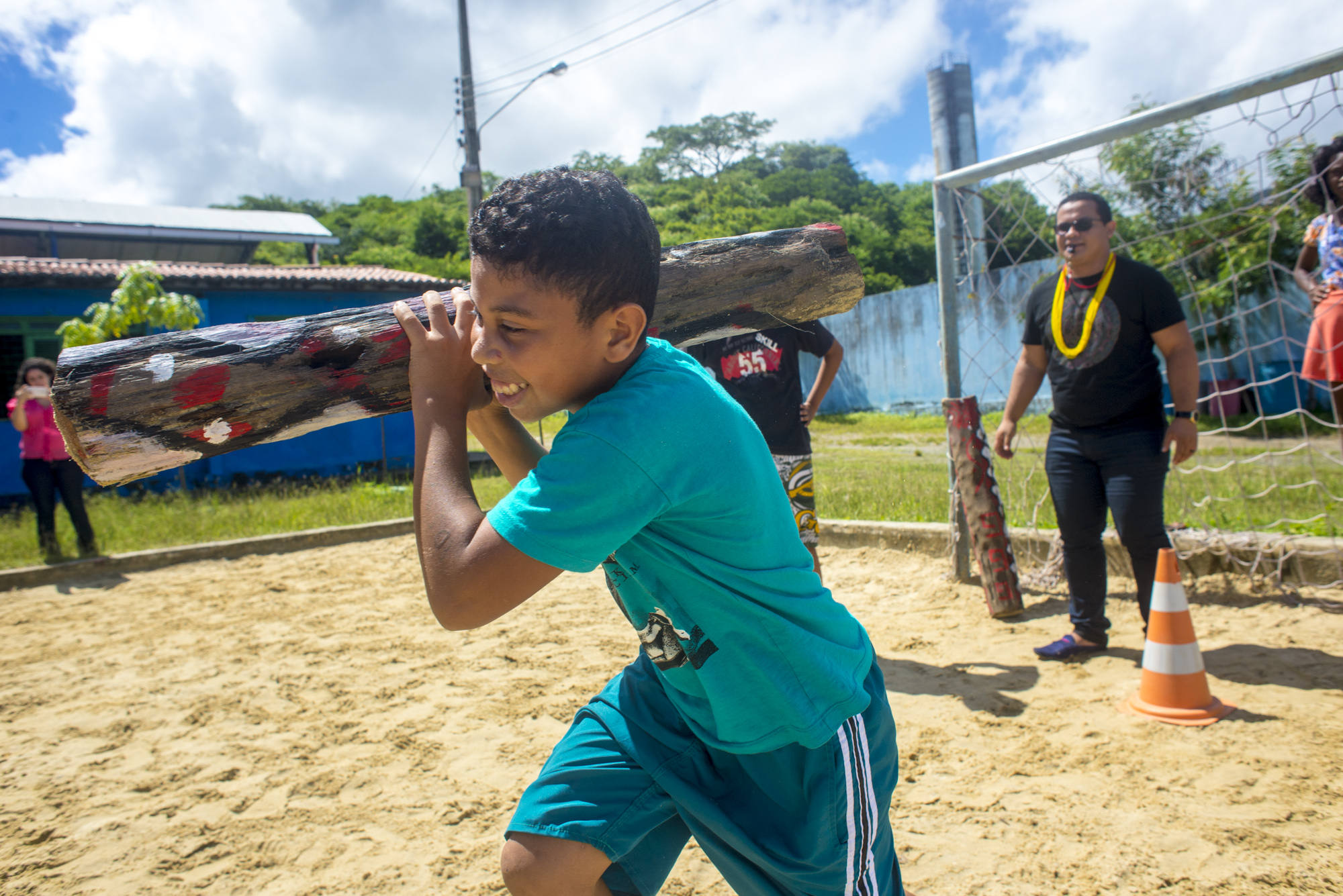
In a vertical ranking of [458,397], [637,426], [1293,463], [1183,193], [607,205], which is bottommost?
[1293,463]

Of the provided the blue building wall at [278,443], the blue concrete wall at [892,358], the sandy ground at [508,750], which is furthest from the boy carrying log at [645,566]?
the blue concrete wall at [892,358]

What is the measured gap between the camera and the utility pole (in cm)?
1669

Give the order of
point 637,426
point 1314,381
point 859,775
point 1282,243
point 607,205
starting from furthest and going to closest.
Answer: point 1282,243 → point 1314,381 → point 859,775 → point 607,205 → point 637,426

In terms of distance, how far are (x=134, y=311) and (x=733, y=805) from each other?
11.9m

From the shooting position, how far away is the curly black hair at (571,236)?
1.38 m

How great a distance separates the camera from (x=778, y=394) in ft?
14.7

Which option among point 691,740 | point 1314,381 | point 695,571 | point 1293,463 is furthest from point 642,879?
point 1293,463

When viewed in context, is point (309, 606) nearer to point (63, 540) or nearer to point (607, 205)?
point (63, 540)

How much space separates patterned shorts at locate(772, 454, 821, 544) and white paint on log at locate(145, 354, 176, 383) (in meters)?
3.07

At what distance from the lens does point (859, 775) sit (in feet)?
5.05

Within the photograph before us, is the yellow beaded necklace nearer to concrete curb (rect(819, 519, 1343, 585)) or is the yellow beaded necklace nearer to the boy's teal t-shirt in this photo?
concrete curb (rect(819, 519, 1343, 585))

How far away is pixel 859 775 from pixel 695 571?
504 mm

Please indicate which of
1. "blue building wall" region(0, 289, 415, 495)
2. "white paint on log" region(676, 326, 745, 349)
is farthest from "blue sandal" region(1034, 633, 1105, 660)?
"blue building wall" region(0, 289, 415, 495)

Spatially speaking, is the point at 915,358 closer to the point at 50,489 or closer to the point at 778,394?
the point at 778,394
